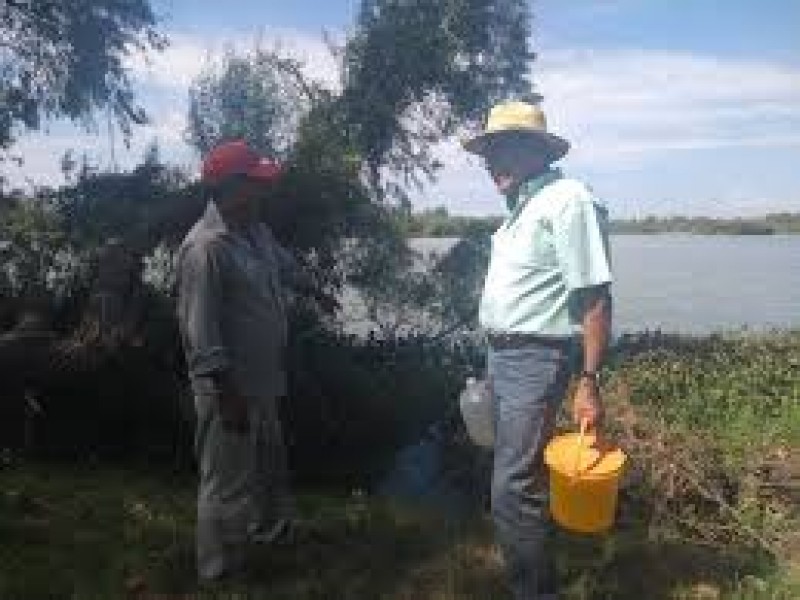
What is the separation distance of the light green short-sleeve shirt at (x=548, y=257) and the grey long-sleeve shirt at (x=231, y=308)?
4.18 feet

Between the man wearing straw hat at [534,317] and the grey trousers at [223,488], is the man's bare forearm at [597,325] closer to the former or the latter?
the man wearing straw hat at [534,317]

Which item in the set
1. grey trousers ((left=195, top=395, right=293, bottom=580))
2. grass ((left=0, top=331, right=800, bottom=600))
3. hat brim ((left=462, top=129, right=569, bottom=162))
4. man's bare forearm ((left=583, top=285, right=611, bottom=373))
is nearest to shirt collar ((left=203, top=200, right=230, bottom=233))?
grey trousers ((left=195, top=395, right=293, bottom=580))

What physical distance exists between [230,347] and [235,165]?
90cm

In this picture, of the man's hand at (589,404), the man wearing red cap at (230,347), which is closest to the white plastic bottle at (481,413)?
the man's hand at (589,404)

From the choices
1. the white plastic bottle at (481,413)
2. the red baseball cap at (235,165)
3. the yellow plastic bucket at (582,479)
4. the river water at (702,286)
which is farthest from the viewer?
the river water at (702,286)

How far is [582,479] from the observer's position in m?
5.36

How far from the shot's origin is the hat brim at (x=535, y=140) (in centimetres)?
545

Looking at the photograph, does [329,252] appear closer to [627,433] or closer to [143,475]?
[143,475]

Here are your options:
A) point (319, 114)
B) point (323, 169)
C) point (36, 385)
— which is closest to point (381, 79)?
point (319, 114)

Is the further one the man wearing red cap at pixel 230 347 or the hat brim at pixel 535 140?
the man wearing red cap at pixel 230 347

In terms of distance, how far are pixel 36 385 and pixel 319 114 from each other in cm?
478

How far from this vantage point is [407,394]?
532 inches

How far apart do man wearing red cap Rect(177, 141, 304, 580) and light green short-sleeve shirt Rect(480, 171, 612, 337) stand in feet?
4.23

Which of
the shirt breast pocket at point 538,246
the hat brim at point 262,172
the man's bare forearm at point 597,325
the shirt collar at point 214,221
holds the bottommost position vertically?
the man's bare forearm at point 597,325
